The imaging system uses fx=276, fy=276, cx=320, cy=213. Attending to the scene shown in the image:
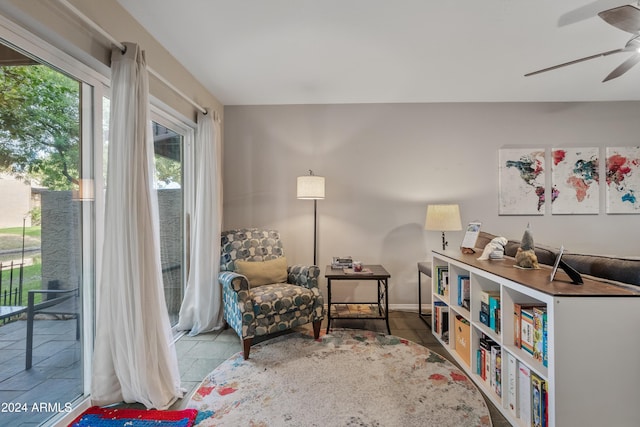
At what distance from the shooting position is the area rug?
1.54 metres

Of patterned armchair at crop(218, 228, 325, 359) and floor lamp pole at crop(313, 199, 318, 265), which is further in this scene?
floor lamp pole at crop(313, 199, 318, 265)

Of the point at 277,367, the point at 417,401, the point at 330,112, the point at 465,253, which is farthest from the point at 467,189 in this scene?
the point at 277,367

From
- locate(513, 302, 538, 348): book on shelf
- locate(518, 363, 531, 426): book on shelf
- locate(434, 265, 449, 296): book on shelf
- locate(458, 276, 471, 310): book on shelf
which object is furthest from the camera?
locate(434, 265, 449, 296): book on shelf

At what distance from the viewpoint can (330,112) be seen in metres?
3.28

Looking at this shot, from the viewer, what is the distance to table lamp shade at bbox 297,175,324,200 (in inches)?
110

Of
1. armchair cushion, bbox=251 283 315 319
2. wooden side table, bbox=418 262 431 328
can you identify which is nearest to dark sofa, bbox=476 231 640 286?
wooden side table, bbox=418 262 431 328

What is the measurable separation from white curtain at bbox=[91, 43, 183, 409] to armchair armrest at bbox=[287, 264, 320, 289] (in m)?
1.19

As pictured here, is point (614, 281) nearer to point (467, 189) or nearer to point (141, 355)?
point (467, 189)

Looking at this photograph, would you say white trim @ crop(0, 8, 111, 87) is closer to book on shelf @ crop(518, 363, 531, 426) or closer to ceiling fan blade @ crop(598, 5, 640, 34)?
ceiling fan blade @ crop(598, 5, 640, 34)

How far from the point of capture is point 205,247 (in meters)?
2.57

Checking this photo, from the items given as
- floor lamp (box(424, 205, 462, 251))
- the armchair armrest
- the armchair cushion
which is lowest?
the armchair cushion

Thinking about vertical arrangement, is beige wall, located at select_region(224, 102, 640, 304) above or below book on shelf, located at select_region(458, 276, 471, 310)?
above

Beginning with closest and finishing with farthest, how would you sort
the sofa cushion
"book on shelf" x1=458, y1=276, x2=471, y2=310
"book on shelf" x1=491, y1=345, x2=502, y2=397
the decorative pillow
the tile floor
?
1. the sofa cushion
2. "book on shelf" x1=491, y1=345, x2=502, y2=397
3. the tile floor
4. "book on shelf" x1=458, y1=276, x2=471, y2=310
5. the decorative pillow

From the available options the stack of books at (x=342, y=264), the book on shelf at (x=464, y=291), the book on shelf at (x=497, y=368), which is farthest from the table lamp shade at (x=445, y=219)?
the book on shelf at (x=497, y=368)
